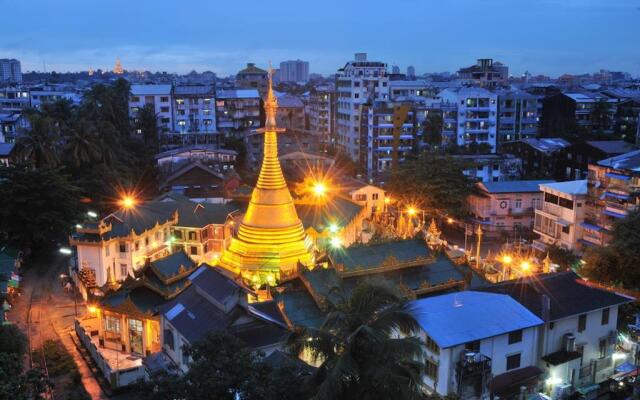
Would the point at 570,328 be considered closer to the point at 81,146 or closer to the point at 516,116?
the point at 81,146

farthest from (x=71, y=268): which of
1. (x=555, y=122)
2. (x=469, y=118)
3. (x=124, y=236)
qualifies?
(x=555, y=122)

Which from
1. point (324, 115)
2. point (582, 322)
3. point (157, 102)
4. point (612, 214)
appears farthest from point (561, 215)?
point (157, 102)

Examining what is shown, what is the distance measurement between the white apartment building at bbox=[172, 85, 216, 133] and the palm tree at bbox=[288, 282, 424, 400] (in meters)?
77.1

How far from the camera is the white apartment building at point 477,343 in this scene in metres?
23.0

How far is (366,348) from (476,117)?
231ft

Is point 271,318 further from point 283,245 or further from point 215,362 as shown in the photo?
point 215,362

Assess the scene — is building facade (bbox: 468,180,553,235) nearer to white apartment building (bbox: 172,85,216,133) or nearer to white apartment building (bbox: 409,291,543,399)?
white apartment building (bbox: 409,291,543,399)

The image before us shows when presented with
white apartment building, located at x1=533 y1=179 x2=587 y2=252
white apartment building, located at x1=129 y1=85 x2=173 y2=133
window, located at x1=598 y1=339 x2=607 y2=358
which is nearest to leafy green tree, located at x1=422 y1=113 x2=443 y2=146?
white apartment building, located at x1=533 y1=179 x2=587 y2=252

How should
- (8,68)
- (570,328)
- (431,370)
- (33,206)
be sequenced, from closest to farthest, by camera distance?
(431,370) → (570,328) → (33,206) → (8,68)

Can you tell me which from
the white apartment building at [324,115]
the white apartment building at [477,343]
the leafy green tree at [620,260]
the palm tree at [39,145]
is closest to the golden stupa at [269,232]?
the white apartment building at [477,343]

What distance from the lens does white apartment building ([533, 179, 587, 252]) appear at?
1825 inches

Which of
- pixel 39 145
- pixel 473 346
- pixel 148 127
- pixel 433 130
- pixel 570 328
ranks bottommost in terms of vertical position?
pixel 570 328

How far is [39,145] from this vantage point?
5156 cm

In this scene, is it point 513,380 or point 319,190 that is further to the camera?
point 319,190
